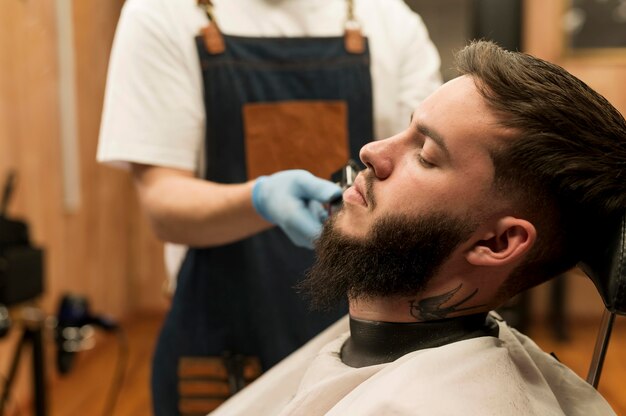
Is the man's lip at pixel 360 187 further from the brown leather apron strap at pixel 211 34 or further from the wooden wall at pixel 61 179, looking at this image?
the wooden wall at pixel 61 179

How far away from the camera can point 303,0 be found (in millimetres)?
1692

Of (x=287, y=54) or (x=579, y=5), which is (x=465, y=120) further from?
→ (x=579, y=5)

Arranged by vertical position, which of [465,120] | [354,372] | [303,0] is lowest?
[354,372]

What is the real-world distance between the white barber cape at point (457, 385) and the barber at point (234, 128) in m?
0.35

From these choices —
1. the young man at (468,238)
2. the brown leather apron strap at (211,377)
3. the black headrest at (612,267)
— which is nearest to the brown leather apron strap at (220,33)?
the young man at (468,238)

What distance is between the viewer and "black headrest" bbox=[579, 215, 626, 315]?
3.25 ft

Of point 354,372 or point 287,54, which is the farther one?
point 287,54

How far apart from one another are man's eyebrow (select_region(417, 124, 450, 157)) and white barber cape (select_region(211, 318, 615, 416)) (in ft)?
0.95

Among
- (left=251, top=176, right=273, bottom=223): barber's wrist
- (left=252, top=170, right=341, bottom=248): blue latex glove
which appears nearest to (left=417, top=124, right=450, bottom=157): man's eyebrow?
(left=252, top=170, right=341, bottom=248): blue latex glove

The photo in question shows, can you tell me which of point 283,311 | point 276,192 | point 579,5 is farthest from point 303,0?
point 579,5

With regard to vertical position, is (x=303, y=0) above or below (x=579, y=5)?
A: above

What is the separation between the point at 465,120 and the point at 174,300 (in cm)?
82

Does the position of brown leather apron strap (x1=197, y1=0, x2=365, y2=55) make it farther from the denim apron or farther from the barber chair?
the barber chair

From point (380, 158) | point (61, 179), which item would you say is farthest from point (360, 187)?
point (61, 179)
